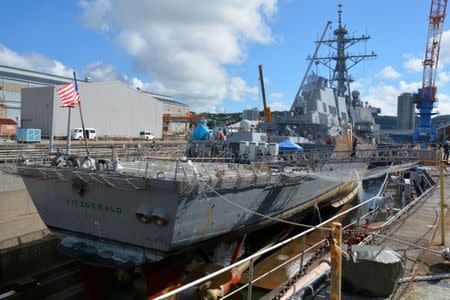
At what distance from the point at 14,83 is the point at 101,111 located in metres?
19.4

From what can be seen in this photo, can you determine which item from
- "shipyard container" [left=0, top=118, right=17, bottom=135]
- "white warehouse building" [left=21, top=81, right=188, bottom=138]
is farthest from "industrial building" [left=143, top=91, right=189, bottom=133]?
"shipyard container" [left=0, top=118, right=17, bottom=135]

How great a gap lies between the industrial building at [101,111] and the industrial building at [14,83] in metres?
10.1

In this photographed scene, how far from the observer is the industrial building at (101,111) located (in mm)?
35531

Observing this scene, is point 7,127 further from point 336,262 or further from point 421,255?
point 336,262

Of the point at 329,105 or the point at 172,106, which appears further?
the point at 172,106

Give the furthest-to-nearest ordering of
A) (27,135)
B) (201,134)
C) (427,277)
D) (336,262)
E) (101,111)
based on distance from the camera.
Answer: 1. (101,111)
2. (27,135)
3. (201,134)
4. (427,277)
5. (336,262)

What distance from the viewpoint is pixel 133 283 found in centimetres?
984

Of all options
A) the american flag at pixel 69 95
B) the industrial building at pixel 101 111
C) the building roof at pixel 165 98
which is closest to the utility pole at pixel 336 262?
the american flag at pixel 69 95

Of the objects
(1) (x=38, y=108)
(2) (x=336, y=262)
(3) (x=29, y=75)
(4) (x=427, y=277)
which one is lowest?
(4) (x=427, y=277)

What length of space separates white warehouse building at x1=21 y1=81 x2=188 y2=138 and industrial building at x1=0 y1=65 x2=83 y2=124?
10.0m

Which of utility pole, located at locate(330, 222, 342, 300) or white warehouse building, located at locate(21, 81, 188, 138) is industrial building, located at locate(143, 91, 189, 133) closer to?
white warehouse building, located at locate(21, 81, 188, 138)

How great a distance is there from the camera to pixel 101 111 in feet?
135

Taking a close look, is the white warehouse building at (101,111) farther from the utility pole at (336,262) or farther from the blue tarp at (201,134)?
the utility pole at (336,262)

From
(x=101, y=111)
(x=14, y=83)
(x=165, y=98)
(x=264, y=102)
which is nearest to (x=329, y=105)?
(x=264, y=102)
